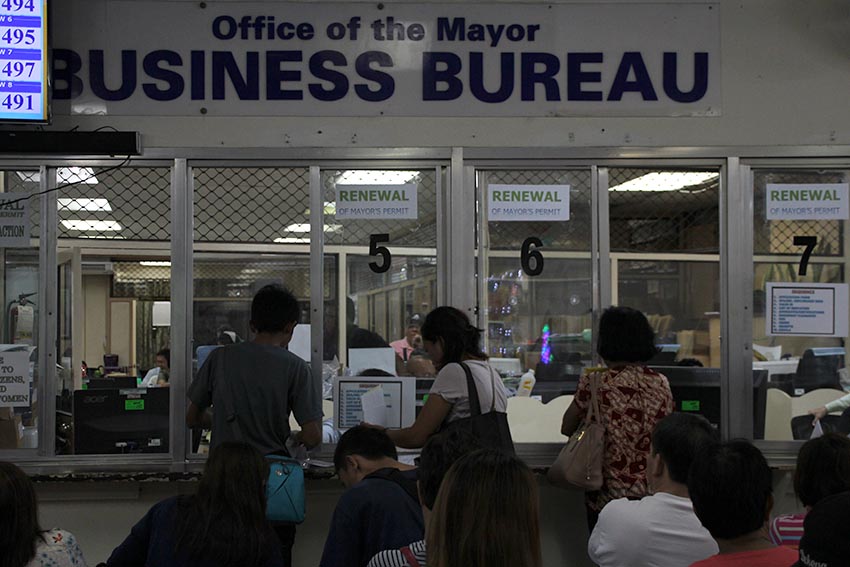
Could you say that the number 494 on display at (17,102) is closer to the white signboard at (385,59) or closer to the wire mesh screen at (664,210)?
the white signboard at (385,59)

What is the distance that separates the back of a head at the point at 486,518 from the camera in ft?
5.63

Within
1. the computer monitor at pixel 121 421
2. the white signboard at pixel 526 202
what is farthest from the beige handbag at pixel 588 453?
the computer monitor at pixel 121 421

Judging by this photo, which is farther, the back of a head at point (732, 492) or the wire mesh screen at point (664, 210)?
the wire mesh screen at point (664, 210)

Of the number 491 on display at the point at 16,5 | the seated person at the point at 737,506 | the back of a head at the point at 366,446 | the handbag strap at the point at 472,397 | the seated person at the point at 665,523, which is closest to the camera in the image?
the seated person at the point at 737,506

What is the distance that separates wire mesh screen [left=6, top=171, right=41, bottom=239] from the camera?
4.39 metres

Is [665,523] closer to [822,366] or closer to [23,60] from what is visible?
[822,366]

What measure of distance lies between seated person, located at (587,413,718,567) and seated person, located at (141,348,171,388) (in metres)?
2.44

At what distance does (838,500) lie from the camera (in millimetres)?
1508

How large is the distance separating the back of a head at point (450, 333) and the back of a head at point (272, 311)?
55 centimetres

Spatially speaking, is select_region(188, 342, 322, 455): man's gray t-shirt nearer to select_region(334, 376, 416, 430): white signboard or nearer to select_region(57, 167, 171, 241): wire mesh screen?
select_region(334, 376, 416, 430): white signboard

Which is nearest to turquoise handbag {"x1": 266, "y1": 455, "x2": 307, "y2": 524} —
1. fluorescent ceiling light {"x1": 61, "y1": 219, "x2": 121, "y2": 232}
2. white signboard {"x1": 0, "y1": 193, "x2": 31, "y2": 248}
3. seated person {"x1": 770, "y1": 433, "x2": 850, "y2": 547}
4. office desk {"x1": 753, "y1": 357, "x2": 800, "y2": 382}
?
fluorescent ceiling light {"x1": 61, "y1": 219, "x2": 121, "y2": 232}

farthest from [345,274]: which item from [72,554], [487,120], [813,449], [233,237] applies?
[813,449]

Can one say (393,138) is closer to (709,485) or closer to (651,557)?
(651,557)

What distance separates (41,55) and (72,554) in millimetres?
2372
